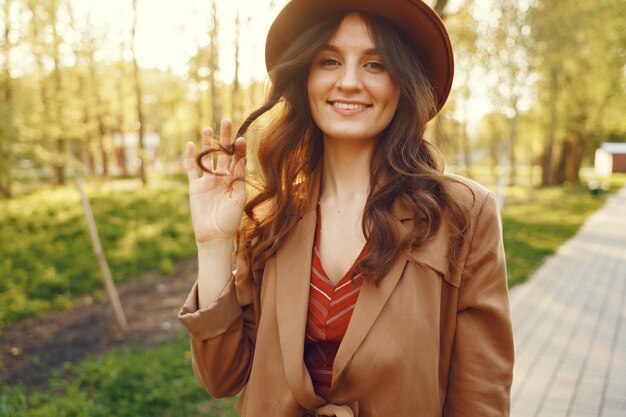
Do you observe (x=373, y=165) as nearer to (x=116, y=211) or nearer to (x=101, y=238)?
(x=101, y=238)

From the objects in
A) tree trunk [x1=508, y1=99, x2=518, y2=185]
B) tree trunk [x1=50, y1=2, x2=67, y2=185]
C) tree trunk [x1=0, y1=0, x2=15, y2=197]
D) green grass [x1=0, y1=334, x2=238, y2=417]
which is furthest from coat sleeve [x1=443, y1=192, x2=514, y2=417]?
tree trunk [x1=508, y1=99, x2=518, y2=185]

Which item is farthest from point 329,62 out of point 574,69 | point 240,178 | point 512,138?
point 574,69

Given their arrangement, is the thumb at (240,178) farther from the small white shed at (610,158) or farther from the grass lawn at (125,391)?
the small white shed at (610,158)

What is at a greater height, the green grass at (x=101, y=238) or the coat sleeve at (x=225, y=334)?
the coat sleeve at (x=225, y=334)

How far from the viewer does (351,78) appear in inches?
65.6

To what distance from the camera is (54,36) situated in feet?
21.0

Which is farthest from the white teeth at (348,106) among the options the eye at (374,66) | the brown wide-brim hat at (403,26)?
the brown wide-brim hat at (403,26)

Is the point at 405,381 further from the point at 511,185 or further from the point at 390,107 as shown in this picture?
the point at 511,185

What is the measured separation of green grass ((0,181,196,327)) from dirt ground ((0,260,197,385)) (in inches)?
19.7

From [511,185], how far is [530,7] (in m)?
14.8

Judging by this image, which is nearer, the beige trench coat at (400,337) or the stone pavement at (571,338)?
the beige trench coat at (400,337)

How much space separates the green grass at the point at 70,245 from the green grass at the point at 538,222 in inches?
235

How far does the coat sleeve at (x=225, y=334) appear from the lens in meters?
1.67

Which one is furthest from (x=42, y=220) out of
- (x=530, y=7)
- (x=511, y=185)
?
(x=511, y=185)
